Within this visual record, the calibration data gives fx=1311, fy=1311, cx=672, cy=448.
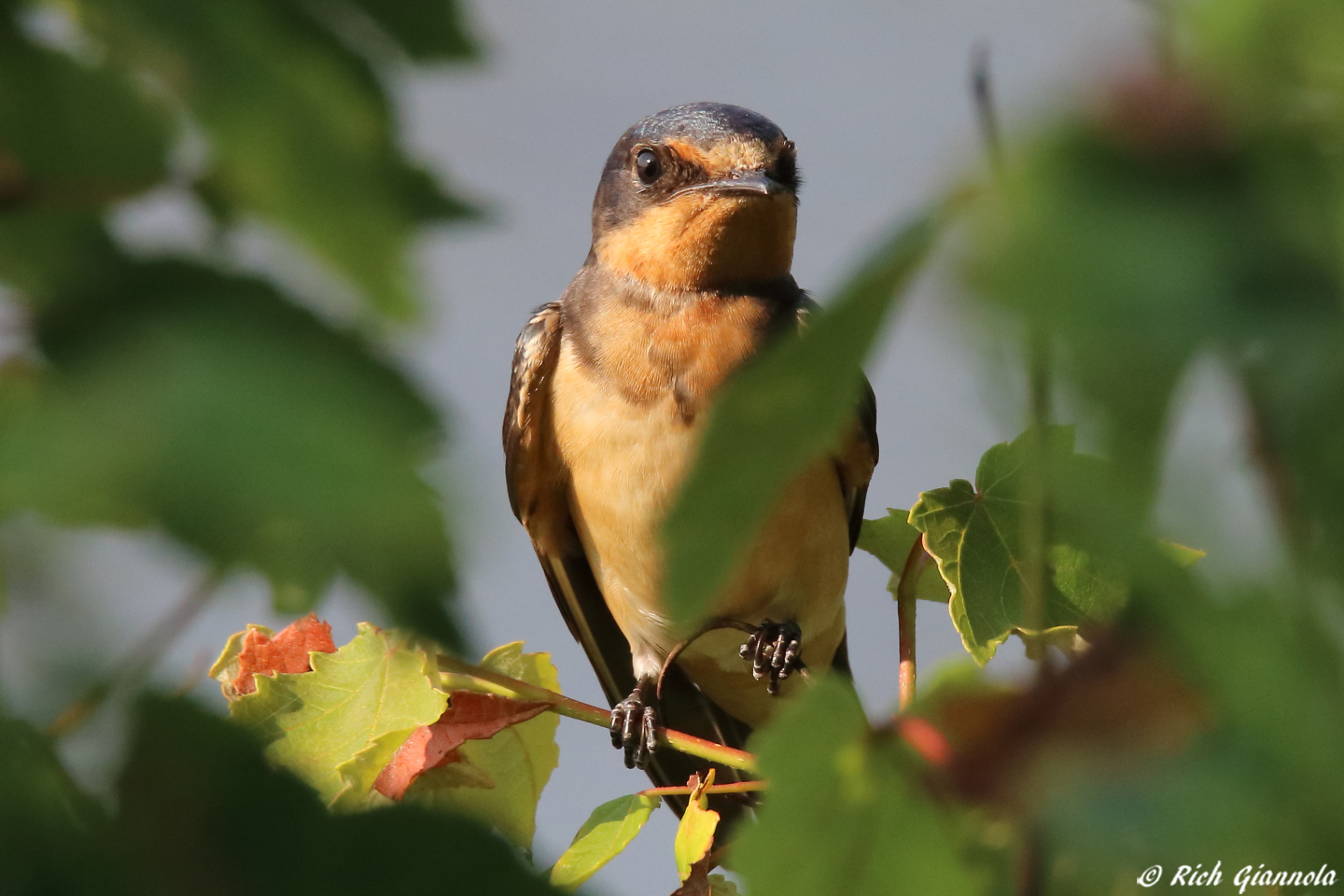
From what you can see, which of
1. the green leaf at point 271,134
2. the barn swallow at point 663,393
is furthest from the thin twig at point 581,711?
the barn swallow at point 663,393

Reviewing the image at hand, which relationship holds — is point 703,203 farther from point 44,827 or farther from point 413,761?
point 44,827

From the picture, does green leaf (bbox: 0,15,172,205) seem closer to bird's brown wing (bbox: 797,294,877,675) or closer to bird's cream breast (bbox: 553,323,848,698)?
bird's cream breast (bbox: 553,323,848,698)

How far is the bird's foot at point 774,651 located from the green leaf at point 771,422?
12.4ft

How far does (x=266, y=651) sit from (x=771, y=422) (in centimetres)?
207

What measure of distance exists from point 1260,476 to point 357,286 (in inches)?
14.9

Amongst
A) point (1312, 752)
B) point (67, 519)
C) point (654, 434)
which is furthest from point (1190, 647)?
point (654, 434)

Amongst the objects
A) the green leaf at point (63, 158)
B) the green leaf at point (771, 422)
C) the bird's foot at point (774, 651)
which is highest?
the green leaf at point (63, 158)

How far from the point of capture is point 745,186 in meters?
3.94

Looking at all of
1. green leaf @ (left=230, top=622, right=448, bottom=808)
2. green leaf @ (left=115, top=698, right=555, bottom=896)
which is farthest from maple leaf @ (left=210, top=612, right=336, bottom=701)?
green leaf @ (left=115, top=698, right=555, bottom=896)

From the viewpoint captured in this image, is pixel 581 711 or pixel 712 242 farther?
pixel 712 242

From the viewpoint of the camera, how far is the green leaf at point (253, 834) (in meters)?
0.64

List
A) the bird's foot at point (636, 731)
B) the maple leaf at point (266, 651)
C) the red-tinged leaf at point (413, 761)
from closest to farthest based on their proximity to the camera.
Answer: the red-tinged leaf at point (413, 761), the maple leaf at point (266, 651), the bird's foot at point (636, 731)

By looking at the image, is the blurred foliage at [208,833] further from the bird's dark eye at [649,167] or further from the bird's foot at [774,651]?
the bird's dark eye at [649,167]

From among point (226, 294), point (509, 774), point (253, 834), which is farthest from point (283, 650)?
point (226, 294)
